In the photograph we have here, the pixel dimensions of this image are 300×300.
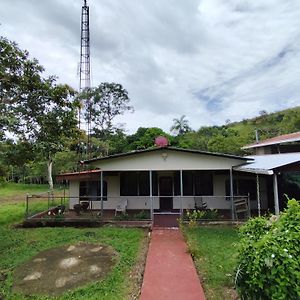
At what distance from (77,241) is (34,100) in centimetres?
520

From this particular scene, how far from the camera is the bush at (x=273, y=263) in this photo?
3.54m

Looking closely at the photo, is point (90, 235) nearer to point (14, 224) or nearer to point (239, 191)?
point (14, 224)

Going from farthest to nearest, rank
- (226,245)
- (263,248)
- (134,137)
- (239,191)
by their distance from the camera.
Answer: (134,137), (239,191), (226,245), (263,248)

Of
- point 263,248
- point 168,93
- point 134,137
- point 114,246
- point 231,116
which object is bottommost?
point 114,246

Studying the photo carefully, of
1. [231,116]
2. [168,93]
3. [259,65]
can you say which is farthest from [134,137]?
[231,116]

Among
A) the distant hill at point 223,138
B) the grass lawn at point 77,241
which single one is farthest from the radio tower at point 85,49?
the distant hill at point 223,138

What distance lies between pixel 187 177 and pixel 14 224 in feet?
28.8

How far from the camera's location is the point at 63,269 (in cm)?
730

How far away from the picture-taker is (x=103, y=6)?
12797 mm

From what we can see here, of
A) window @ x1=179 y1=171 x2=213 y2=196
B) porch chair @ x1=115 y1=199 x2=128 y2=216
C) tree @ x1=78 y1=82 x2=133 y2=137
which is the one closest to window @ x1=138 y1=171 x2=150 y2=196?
porch chair @ x1=115 y1=199 x2=128 y2=216

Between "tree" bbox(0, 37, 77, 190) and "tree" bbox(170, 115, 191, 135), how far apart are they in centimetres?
3496

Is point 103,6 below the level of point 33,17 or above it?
above

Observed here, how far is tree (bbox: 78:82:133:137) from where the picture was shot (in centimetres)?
3919

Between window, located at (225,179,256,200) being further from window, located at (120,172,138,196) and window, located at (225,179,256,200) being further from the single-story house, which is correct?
window, located at (120,172,138,196)
